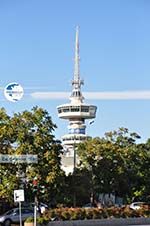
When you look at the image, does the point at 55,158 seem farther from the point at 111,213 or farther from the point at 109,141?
the point at 109,141

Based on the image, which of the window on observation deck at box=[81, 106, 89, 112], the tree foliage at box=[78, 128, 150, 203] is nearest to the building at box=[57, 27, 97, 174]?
the window on observation deck at box=[81, 106, 89, 112]

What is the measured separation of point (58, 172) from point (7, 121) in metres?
6.72

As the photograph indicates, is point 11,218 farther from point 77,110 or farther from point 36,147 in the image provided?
point 77,110

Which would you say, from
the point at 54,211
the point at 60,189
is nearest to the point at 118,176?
the point at 60,189

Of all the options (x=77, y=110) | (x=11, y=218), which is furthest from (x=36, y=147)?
(x=77, y=110)

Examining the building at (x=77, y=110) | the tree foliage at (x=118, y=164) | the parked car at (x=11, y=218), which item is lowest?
the parked car at (x=11, y=218)

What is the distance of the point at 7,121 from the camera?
55.2m

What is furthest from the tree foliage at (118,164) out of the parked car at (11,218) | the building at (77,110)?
the building at (77,110)

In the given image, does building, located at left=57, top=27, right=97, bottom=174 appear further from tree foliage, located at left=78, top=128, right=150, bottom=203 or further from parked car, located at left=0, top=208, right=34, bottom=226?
parked car, located at left=0, top=208, right=34, bottom=226

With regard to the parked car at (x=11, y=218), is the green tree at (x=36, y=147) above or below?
above

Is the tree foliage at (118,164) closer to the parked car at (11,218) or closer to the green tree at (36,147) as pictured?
the green tree at (36,147)

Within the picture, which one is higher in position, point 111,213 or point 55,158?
point 55,158

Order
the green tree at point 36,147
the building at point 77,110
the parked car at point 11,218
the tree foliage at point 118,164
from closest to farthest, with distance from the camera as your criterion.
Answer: the parked car at point 11,218 → the green tree at point 36,147 → the tree foliage at point 118,164 → the building at point 77,110

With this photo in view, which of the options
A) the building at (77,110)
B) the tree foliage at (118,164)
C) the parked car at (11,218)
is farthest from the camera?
the building at (77,110)
